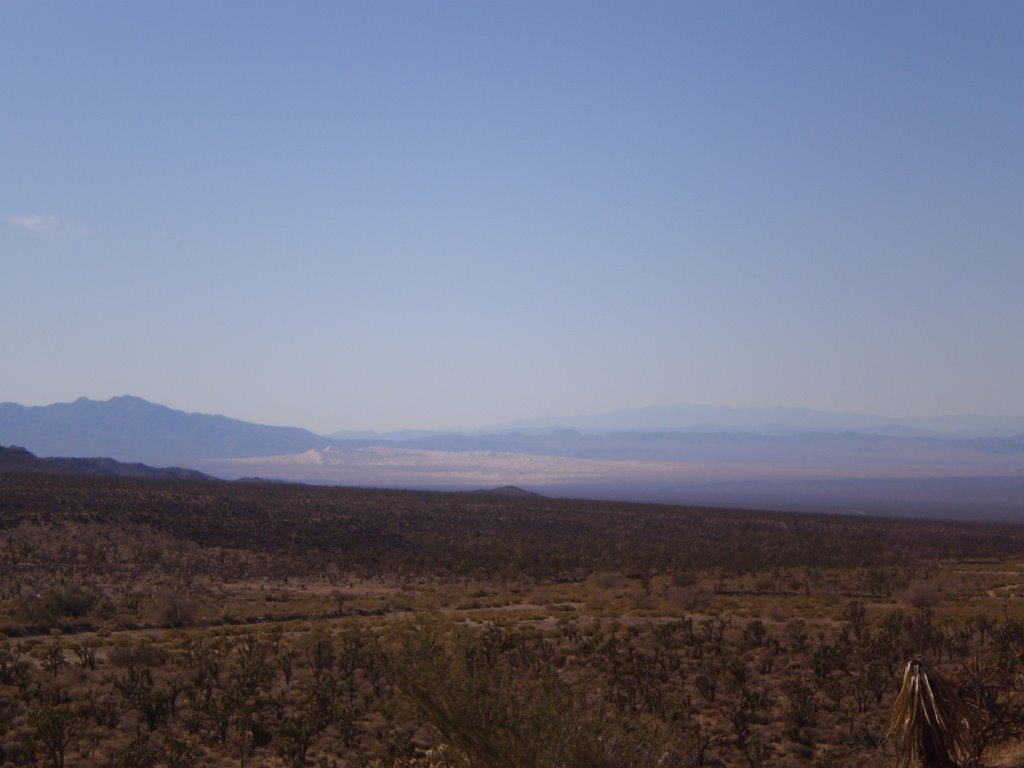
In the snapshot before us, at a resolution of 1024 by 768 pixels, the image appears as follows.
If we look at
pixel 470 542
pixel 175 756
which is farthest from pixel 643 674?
pixel 470 542

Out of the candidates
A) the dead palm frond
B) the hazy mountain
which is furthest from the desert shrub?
the hazy mountain

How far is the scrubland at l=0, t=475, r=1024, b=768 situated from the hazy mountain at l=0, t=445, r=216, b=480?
59.3 meters

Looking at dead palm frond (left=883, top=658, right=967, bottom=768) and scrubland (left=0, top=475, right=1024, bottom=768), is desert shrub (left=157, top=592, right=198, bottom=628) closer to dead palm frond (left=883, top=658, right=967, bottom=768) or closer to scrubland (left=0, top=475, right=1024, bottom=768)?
scrubland (left=0, top=475, right=1024, bottom=768)

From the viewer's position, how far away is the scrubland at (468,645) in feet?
36.5

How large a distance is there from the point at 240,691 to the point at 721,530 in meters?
46.7

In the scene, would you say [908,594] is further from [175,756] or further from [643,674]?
[175,756]

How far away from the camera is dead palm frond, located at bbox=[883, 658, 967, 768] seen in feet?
27.9

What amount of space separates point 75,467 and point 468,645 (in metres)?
124

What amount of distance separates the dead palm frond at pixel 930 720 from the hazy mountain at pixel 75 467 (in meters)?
99.6

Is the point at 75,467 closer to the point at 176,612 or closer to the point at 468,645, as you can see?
the point at 176,612

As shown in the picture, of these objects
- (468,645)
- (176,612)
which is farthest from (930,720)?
(176,612)

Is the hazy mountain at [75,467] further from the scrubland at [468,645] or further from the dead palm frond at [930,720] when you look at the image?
the dead palm frond at [930,720]

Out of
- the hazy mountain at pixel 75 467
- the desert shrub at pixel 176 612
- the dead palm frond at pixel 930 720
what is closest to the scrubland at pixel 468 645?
the desert shrub at pixel 176 612

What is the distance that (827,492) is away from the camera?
153m
